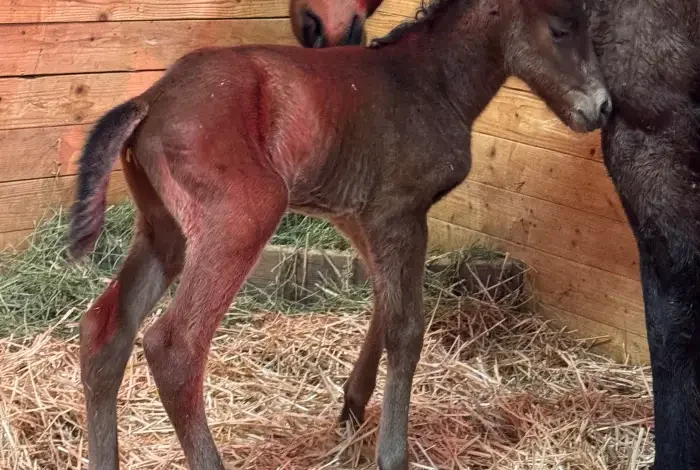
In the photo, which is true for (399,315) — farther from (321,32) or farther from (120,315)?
(321,32)

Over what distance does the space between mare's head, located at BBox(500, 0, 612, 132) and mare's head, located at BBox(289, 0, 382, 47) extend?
18.3 inches

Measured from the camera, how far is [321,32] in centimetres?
288

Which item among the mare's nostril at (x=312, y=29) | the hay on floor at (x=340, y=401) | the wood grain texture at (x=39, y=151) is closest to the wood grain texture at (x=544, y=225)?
the hay on floor at (x=340, y=401)

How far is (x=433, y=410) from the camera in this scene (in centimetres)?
308

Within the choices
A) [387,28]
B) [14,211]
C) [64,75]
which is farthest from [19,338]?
[387,28]

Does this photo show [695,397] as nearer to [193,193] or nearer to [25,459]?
[193,193]

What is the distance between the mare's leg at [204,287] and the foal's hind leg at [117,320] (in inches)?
9.0

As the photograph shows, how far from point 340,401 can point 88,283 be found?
1.23 metres

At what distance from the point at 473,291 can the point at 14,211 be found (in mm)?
1907

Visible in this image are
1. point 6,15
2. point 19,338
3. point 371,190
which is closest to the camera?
point 371,190

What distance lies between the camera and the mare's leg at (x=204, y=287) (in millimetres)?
2188

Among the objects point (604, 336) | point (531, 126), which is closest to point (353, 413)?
point (604, 336)

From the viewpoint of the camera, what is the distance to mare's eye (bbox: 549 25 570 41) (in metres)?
2.47

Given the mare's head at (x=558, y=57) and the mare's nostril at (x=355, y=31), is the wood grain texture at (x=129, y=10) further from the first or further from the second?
the mare's head at (x=558, y=57)
